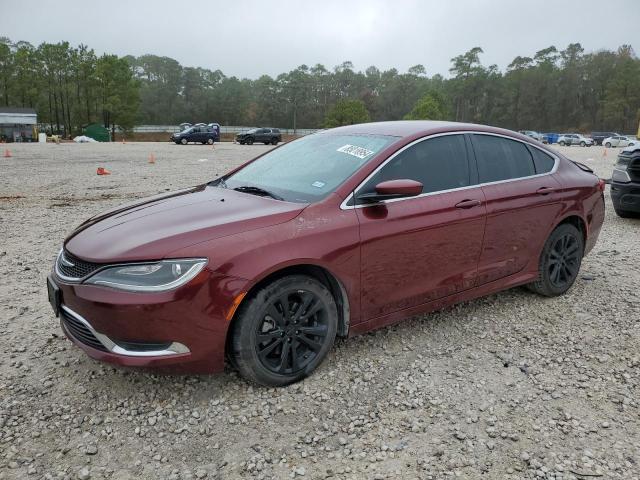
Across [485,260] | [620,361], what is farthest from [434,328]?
[620,361]

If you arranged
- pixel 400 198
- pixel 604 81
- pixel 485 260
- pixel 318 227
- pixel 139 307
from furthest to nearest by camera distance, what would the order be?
1. pixel 604 81
2. pixel 485 260
3. pixel 400 198
4. pixel 318 227
5. pixel 139 307

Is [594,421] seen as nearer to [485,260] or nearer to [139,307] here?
[485,260]

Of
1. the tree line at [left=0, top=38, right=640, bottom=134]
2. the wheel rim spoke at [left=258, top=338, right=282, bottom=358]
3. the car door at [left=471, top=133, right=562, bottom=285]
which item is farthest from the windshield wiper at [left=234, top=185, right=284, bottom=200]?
the tree line at [left=0, top=38, right=640, bottom=134]

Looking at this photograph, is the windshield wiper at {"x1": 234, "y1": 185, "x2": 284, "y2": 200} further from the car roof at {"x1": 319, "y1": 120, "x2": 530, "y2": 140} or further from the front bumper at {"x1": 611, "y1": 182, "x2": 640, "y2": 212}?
the front bumper at {"x1": 611, "y1": 182, "x2": 640, "y2": 212}

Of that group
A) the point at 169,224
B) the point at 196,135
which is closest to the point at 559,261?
the point at 169,224

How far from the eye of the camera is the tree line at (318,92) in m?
73.3

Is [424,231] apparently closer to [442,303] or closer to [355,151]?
[442,303]

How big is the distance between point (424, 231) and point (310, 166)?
95 centimetres

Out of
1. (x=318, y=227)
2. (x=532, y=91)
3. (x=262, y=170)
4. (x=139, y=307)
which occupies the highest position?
(x=532, y=91)

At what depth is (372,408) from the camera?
2834mm

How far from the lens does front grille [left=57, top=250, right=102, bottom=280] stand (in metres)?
2.69

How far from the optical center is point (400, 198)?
3.30 meters

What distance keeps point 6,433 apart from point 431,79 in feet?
488

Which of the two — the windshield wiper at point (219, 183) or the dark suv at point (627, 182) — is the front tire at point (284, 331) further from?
the dark suv at point (627, 182)
